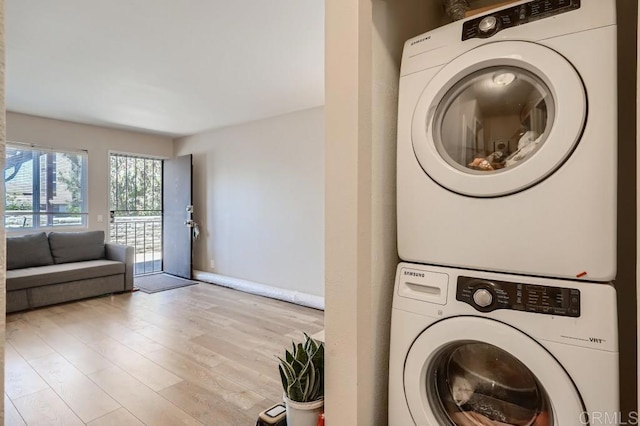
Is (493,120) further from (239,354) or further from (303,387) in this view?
(239,354)

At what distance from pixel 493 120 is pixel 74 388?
287 centimetres

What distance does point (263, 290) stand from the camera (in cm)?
453

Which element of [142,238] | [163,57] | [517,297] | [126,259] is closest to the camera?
[517,297]

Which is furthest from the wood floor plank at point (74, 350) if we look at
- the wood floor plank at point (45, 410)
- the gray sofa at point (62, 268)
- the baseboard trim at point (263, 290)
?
the baseboard trim at point (263, 290)

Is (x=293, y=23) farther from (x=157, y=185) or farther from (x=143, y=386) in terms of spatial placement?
(x=157, y=185)

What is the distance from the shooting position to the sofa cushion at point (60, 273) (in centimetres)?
368

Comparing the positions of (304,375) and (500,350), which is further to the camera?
(304,375)

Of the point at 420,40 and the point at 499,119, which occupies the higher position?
the point at 420,40

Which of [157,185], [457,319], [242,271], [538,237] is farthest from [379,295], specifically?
[157,185]

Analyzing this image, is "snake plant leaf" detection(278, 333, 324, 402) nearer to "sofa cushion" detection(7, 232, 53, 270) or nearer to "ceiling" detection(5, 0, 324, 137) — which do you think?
"ceiling" detection(5, 0, 324, 137)

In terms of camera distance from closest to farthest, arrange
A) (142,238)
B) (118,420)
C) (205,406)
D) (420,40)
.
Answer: (420,40)
(118,420)
(205,406)
(142,238)

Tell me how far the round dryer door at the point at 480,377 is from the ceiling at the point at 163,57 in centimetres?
196

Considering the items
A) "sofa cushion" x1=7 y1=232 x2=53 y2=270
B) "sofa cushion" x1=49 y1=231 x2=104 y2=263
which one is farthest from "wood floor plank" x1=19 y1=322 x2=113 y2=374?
"sofa cushion" x1=49 y1=231 x2=104 y2=263

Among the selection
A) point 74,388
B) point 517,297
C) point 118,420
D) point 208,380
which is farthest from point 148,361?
point 517,297
